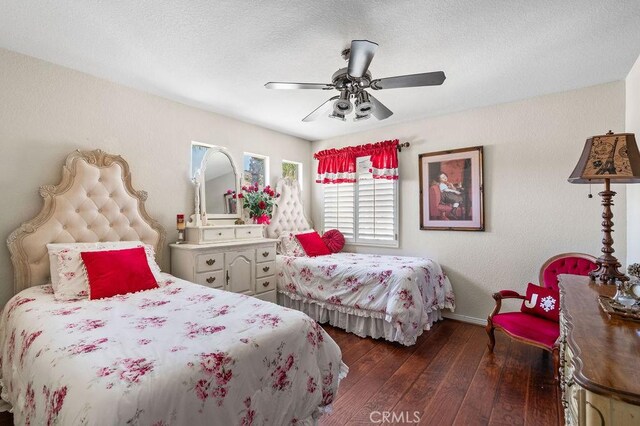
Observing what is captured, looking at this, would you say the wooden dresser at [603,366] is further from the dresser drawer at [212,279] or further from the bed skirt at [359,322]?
the dresser drawer at [212,279]

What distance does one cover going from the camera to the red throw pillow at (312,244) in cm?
391

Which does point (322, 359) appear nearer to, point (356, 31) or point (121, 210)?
point (356, 31)

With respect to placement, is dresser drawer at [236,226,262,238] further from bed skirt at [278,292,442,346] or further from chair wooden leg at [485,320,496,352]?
chair wooden leg at [485,320,496,352]

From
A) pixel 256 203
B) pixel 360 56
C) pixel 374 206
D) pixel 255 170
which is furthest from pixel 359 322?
pixel 360 56

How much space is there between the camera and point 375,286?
9.89ft

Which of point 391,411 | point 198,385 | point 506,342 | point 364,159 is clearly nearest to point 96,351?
point 198,385

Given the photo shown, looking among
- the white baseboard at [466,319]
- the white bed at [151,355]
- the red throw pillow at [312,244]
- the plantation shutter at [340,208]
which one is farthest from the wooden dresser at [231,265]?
the white baseboard at [466,319]

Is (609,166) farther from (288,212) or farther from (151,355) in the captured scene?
(288,212)

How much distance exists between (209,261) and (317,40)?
211 centimetres

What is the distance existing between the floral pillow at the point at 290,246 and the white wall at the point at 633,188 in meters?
3.10

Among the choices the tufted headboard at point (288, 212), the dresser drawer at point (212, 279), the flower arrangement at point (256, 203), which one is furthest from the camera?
the tufted headboard at point (288, 212)

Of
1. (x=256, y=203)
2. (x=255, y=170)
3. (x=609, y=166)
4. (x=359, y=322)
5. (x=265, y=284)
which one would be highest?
(x=255, y=170)

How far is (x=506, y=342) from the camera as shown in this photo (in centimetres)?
290

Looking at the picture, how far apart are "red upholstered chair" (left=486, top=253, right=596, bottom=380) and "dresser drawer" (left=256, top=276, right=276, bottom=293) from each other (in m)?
2.21
